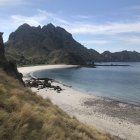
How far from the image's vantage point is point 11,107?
40.0ft

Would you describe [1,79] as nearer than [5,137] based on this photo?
No

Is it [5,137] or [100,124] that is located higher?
[5,137]

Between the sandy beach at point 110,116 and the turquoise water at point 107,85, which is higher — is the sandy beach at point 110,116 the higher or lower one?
the higher one

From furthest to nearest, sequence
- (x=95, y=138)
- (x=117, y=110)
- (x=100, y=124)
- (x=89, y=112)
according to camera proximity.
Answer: (x=117, y=110)
(x=89, y=112)
(x=100, y=124)
(x=95, y=138)

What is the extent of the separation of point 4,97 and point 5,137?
3974mm

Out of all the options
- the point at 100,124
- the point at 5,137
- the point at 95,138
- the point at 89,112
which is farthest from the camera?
the point at 89,112

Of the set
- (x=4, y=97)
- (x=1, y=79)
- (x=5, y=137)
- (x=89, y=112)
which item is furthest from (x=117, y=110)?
(x=5, y=137)

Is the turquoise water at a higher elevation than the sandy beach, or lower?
lower

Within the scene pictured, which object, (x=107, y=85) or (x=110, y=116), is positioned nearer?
(x=110, y=116)

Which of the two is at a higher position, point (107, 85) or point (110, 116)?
point (110, 116)

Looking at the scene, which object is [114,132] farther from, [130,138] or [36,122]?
[36,122]

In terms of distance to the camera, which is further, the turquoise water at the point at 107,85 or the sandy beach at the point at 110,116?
the turquoise water at the point at 107,85

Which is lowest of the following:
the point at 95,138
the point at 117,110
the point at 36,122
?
the point at 117,110

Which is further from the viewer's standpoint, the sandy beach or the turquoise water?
the turquoise water
